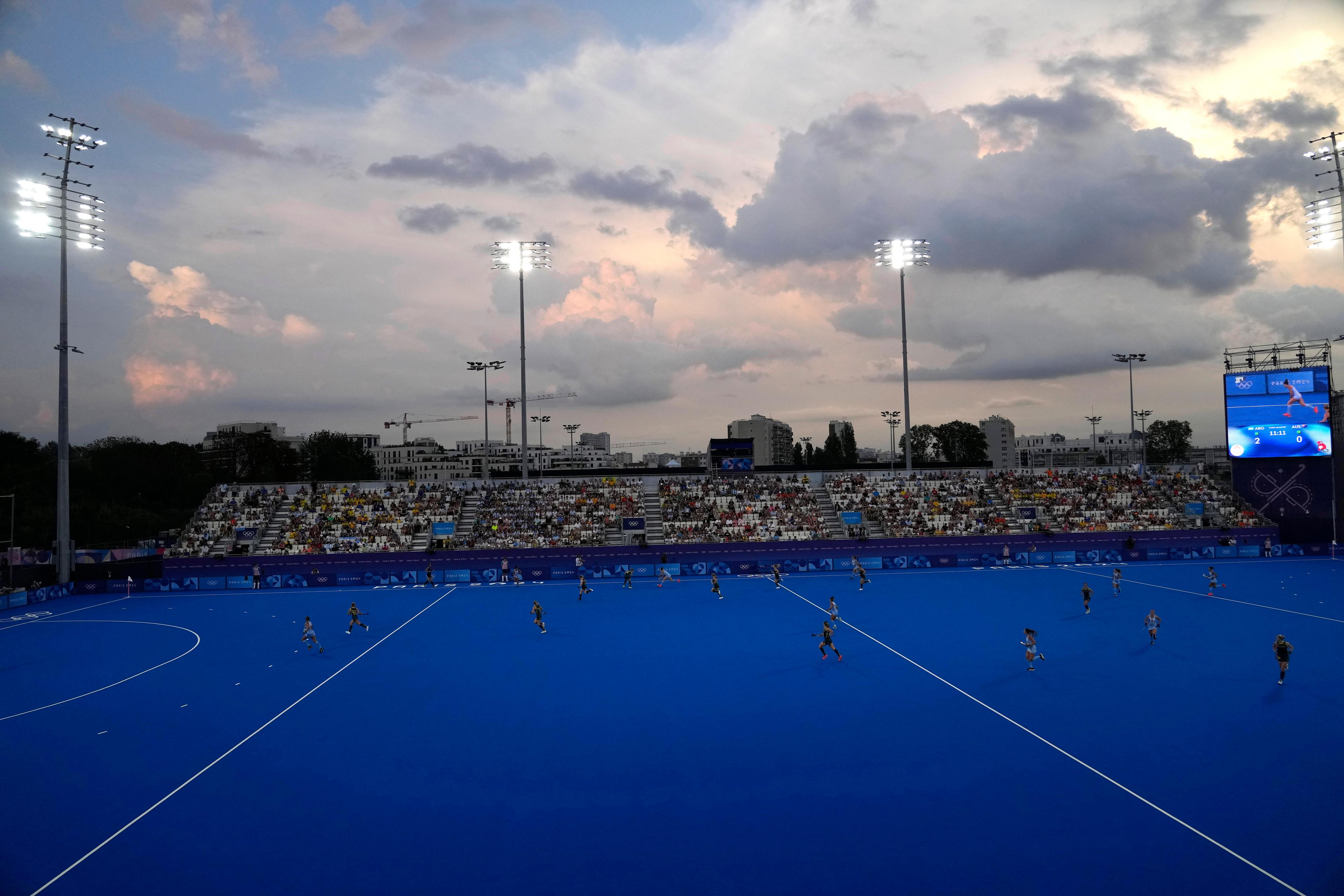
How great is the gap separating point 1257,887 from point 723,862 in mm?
7105

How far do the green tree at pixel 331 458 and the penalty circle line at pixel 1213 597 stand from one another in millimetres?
123582

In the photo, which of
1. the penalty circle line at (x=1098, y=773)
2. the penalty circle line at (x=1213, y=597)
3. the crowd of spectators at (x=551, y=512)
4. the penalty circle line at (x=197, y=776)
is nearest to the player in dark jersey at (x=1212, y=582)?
the penalty circle line at (x=1213, y=597)

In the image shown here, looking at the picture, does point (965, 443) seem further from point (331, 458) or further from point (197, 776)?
point (197, 776)

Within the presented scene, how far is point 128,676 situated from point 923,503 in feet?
167

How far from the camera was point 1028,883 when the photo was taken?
9.83 metres

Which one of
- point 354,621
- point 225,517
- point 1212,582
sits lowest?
point 354,621

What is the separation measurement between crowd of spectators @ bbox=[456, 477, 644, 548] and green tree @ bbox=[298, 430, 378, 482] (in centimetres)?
8587

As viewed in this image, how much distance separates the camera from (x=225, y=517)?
5534 centimetres

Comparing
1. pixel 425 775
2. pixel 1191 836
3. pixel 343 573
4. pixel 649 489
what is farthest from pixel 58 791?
pixel 649 489

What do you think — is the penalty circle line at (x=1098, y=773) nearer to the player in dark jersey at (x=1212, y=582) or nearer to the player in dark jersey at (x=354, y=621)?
the player in dark jersey at (x=354, y=621)

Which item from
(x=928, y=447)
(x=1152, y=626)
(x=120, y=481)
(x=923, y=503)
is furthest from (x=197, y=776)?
(x=928, y=447)

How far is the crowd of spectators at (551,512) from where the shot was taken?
173 feet

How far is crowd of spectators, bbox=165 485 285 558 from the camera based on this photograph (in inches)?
2023

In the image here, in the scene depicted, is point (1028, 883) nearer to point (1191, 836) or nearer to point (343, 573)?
point (1191, 836)
